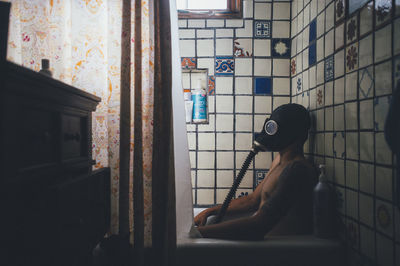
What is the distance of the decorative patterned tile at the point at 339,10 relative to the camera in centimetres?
96

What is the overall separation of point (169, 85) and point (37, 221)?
0.57 metres

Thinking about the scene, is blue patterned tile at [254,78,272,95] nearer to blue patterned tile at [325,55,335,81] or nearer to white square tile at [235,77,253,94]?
white square tile at [235,77,253,94]

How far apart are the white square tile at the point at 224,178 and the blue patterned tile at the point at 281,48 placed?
0.79m

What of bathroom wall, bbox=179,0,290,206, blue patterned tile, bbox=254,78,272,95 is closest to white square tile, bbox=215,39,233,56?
bathroom wall, bbox=179,0,290,206

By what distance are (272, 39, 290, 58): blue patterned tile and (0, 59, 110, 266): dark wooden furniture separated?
1.19 meters

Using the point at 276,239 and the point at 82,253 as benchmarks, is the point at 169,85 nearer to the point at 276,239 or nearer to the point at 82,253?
the point at 82,253

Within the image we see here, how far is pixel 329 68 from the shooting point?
1062 mm

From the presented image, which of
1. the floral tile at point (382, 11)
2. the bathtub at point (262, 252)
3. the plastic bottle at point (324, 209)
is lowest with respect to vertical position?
the bathtub at point (262, 252)

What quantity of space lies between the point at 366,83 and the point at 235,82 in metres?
0.82

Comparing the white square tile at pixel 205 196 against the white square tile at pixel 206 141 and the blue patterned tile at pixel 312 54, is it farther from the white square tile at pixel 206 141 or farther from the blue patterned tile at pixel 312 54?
the blue patterned tile at pixel 312 54

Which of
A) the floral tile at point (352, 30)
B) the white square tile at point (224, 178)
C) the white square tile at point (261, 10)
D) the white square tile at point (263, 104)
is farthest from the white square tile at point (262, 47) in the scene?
the white square tile at point (224, 178)

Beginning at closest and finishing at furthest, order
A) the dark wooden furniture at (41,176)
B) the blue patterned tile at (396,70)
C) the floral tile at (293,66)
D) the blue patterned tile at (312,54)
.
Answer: the dark wooden furniture at (41,176), the blue patterned tile at (396,70), the blue patterned tile at (312,54), the floral tile at (293,66)

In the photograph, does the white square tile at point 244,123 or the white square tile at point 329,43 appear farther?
the white square tile at point 244,123

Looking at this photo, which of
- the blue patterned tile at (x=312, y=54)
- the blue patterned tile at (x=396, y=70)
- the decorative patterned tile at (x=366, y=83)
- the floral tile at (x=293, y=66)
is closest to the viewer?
the blue patterned tile at (x=396, y=70)
